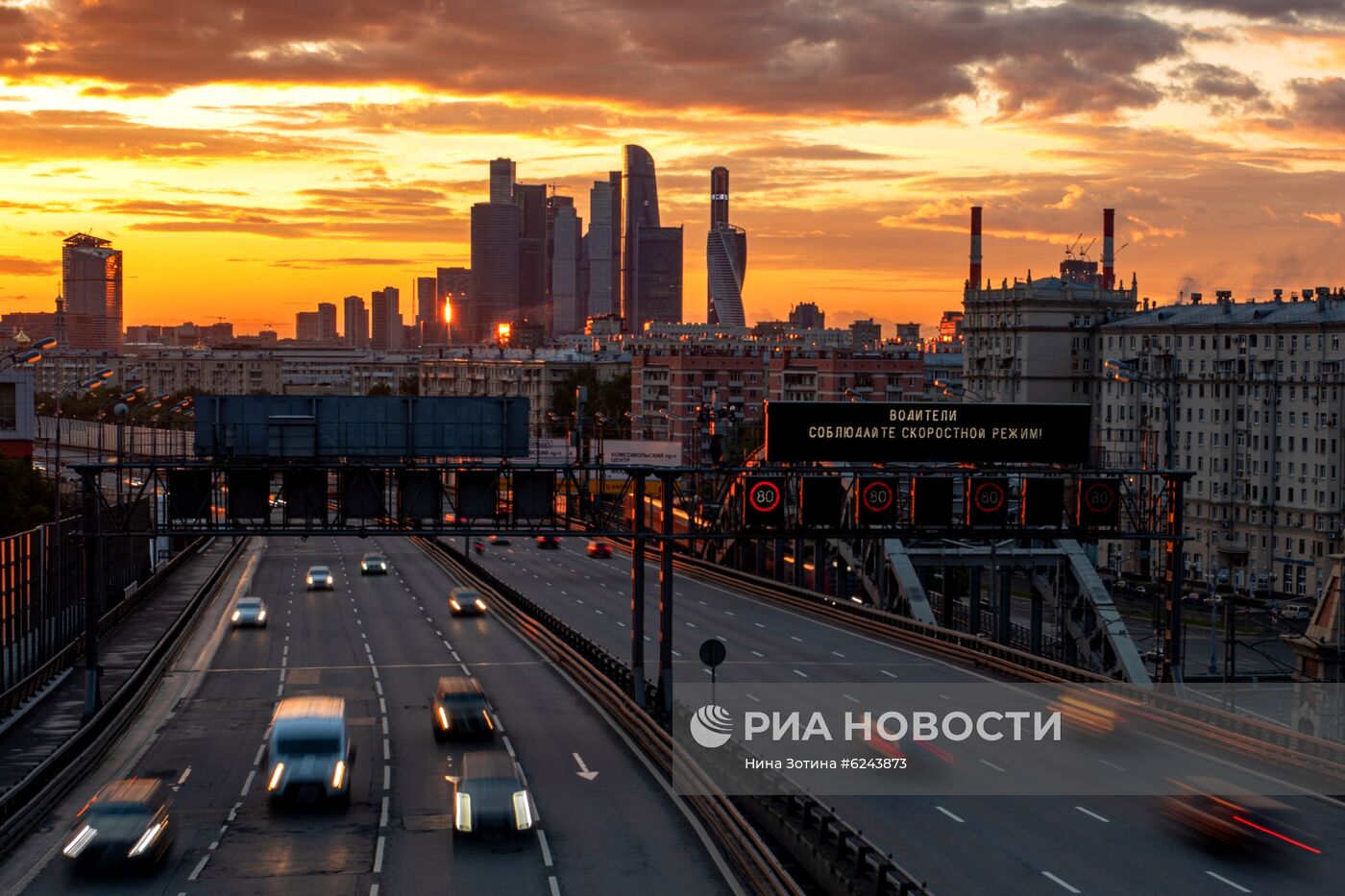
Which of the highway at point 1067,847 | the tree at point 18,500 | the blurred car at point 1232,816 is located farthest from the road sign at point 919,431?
the tree at point 18,500

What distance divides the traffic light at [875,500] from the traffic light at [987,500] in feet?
6.95

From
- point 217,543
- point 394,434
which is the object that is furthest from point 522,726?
point 217,543

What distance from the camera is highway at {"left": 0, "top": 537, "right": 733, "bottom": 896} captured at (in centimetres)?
2956

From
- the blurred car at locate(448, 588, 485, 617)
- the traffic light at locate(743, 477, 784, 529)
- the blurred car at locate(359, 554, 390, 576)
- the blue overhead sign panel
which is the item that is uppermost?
the blue overhead sign panel

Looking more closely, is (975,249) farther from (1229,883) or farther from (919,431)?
(1229,883)

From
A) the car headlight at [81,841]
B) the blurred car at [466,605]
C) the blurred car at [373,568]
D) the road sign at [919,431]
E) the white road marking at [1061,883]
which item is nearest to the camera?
the white road marking at [1061,883]

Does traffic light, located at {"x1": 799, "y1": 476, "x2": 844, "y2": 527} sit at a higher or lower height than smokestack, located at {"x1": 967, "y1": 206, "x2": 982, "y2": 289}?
lower

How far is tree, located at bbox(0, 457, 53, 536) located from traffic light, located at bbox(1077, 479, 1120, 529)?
54.2m

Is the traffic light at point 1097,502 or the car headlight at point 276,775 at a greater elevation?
the traffic light at point 1097,502

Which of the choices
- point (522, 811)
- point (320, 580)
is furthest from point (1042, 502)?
point (320, 580)

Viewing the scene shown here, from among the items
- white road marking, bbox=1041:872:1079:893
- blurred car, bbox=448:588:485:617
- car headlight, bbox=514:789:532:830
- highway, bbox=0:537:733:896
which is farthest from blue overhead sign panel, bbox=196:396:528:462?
blurred car, bbox=448:588:485:617

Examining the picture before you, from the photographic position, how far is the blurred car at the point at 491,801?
32312mm

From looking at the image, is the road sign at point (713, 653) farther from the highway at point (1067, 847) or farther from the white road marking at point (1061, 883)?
the white road marking at point (1061, 883)

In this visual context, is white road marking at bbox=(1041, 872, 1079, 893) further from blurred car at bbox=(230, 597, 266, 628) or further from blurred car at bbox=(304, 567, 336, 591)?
blurred car at bbox=(304, 567, 336, 591)
